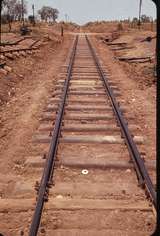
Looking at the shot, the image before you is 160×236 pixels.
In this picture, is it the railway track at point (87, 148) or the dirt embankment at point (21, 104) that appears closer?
the railway track at point (87, 148)

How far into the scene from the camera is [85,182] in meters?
6.21

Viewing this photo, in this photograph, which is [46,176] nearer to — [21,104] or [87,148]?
[87,148]

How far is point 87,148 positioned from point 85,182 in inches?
61.4

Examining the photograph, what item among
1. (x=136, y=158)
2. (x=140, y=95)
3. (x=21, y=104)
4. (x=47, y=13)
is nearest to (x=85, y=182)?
(x=136, y=158)

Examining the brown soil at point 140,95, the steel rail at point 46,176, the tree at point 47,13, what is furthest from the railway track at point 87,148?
the tree at point 47,13

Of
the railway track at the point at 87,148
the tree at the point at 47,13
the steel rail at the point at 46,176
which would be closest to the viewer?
the steel rail at the point at 46,176

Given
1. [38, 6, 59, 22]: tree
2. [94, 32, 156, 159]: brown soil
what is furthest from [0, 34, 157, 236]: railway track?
[38, 6, 59, 22]: tree

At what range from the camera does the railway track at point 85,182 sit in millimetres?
5004

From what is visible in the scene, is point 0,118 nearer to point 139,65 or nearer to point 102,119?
point 102,119

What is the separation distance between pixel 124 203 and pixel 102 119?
4.26 m

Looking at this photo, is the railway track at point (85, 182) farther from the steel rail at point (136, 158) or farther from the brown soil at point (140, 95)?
the brown soil at point (140, 95)

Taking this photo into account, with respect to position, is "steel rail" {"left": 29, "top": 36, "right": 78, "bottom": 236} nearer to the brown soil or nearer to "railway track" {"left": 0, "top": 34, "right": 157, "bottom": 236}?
"railway track" {"left": 0, "top": 34, "right": 157, "bottom": 236}

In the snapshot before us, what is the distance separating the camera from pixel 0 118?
1030 centimetres

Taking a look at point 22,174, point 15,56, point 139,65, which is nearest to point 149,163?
point 22,174
